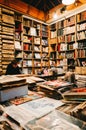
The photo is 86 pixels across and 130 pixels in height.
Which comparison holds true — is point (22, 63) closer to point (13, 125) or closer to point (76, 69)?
point (76, 69)

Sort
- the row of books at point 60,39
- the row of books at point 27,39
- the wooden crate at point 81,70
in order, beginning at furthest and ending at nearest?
the row of books at point 60,39, the row of books at point 27,39, the wooden crate at point 81,70

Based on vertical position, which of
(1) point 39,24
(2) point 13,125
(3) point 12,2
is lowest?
(2) point 13,125

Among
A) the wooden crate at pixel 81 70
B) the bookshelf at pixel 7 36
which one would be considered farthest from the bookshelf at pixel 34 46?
the wooden crate at pixel 81 70

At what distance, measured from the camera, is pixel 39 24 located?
238 inches

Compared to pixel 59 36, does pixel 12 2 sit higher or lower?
higher

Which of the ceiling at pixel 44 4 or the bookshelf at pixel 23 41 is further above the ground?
the ceiling at pixel 44 4

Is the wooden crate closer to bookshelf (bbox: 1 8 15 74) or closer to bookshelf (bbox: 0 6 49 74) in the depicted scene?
bookshelf (bbox: 0 6 49 74)

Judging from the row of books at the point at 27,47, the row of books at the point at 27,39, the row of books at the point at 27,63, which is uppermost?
the row of books at the point at 27,39

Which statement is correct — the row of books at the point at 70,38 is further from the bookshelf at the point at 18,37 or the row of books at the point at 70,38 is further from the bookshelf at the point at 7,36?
the bookshelf at the point at 7,36

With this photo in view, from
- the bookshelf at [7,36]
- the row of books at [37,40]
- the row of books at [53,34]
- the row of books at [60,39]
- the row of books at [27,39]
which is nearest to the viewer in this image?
the bookshelf at [7,36]

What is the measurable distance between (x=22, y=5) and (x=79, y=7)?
209 centimetres

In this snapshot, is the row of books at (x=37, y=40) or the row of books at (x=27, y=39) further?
the row of books at (x=37, y=40)

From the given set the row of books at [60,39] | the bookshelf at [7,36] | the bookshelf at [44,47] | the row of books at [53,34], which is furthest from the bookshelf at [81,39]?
the bookshelf at [7,36]

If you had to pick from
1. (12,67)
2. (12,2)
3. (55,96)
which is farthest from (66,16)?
(55,96)
